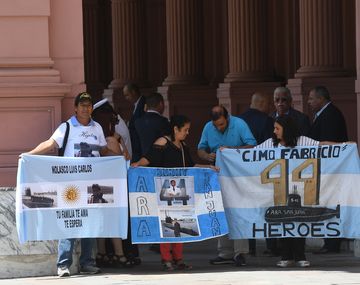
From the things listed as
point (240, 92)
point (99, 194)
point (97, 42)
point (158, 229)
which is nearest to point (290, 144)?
point (158, 229)

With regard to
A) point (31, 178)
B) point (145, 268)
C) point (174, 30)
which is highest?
point (174, 30)

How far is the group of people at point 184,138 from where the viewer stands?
50.0ft

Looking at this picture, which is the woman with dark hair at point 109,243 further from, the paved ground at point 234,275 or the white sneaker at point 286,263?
the white sneaker at point 286,263

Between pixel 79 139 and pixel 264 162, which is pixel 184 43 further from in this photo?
pixel 79 139

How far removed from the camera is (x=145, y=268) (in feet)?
52.6

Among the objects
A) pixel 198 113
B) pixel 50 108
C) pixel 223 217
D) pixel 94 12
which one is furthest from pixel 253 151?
pixel 94 12

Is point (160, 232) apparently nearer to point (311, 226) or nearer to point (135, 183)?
point (135, 183)

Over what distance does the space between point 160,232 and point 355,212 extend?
193 cm

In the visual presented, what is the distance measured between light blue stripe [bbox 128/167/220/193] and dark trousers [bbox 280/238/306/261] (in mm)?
865

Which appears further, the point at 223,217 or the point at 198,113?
the point at 198,113

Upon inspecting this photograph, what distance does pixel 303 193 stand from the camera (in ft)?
51.5

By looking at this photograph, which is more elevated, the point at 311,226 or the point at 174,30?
the point at 174,30

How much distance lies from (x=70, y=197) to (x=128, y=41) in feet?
56.0

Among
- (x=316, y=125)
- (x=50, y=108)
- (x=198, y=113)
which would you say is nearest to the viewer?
(x=50, y=108)
